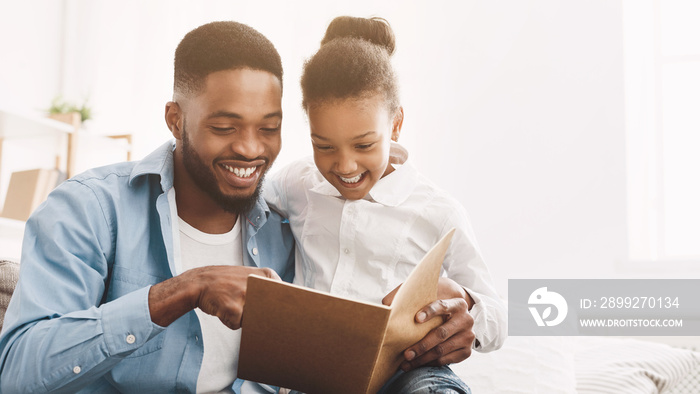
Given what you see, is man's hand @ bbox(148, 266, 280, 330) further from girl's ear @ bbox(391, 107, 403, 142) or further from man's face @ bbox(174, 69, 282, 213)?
girl's ear @ bbox(391, 107, 403, 142)

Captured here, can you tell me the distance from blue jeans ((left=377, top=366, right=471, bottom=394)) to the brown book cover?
2.53 meters

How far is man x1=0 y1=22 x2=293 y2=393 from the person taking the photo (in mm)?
1122

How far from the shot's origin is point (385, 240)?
1458 millimetres

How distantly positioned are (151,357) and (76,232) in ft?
1.00

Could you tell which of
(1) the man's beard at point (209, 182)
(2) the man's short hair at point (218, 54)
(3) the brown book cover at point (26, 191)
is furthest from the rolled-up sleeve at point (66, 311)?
(3) the brown book cover at point (26, 191)

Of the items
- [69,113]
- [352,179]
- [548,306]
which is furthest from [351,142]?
[69,113]

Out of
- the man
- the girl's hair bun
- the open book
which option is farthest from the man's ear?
the open book

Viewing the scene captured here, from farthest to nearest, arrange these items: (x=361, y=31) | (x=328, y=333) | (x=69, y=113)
Answer: (x=69, y=113)
(x=361, y=31)
(x=328, y=333)

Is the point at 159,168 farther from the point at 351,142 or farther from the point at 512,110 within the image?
the point at 512,110

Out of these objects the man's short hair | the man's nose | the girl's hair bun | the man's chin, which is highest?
the girl's hair bun

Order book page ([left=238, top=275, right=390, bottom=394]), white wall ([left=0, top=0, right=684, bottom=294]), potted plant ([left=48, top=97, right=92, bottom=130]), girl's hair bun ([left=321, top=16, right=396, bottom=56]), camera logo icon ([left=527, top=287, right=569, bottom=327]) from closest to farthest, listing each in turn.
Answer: book page ([left=238, top=275, right=390, bottom=394])
girl's hair bun ([left=321, top=16, right=396, bottom=56])
camera logo icon ([left=527, top=287, right=569, bottom=327])
white wall ([left=0, top=0, right=684, bottom=294])
potted plant ([left=48, top=97, right=92, bottom=130])

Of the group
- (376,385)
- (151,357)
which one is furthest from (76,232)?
(376,385)

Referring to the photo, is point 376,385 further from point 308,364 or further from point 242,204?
point 242,204

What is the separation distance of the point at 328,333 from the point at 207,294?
0.23 metres
